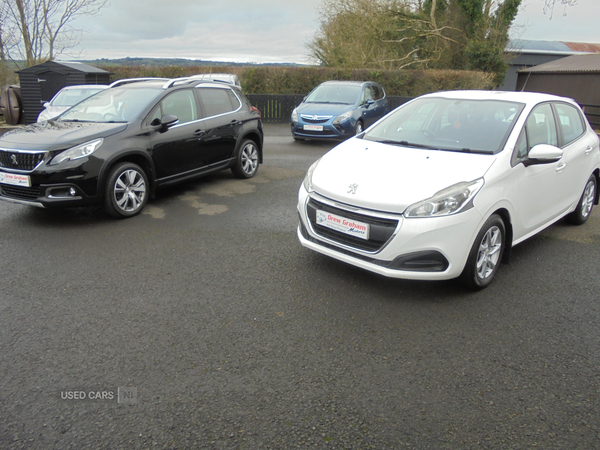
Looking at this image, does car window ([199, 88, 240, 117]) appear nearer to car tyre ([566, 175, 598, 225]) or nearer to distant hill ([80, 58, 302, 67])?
car tyre ([566, 175, 598, 225])

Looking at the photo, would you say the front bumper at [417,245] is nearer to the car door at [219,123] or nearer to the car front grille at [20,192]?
the car front grille at [20,192]

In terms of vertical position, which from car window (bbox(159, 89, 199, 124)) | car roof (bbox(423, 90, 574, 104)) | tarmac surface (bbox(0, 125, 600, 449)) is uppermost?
car roof (bbox(423, 90, 574, 104))

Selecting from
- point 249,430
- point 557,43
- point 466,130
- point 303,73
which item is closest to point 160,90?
point 466,130

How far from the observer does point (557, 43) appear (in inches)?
1578

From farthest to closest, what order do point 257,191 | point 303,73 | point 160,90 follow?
point 303,73 < point 257,191 < point 160,90

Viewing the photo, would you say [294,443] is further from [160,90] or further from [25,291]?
[160,90]

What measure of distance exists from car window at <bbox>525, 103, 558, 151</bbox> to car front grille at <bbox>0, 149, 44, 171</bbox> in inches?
208

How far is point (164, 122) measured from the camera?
21.2 ft

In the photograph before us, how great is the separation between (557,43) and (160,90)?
4261cm

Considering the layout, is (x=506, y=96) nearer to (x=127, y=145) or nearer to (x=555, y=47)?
(x=127, y=145)

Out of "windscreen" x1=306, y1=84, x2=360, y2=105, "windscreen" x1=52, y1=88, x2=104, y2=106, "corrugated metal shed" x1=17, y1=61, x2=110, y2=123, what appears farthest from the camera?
"corrugated metal shed" x1=17, y1=61, x2=110, y2=123

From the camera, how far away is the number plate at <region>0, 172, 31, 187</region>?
5.58 meters

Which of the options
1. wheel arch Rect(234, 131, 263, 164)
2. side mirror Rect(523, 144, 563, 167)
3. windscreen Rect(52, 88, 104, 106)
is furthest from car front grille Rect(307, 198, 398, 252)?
windscreen Rect(52, 88, 104, 106)

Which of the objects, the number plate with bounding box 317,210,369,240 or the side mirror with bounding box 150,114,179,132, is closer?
the number plate with bounding box 317,210,369,240
